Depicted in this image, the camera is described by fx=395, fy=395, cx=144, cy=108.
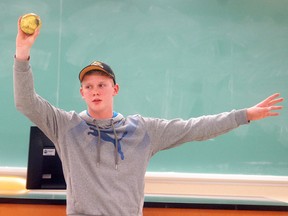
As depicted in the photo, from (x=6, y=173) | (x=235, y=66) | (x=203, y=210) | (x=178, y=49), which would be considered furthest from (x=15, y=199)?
(x=235, y=66)

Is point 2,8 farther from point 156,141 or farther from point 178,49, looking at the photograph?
point 156,141

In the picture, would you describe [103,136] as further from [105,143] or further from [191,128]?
[191,128]

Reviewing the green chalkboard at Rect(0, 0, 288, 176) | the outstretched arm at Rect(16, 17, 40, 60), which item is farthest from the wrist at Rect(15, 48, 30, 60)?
the green chalkboard at Rect(0, 0, 288, 176)

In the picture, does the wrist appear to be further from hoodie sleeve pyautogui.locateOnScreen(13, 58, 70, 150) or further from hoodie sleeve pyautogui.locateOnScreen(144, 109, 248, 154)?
hoodie sleeve pyautogui.locateOnScreen(144, 109, 248, 154)

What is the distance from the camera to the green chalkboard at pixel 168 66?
10.8 feet

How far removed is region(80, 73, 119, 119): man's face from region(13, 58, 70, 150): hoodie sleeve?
0.13 meters

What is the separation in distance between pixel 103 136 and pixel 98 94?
0.20m

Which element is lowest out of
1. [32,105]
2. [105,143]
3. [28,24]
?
[105,143]

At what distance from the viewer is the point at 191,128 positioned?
187cm

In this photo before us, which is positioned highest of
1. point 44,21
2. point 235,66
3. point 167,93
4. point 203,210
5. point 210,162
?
point 44,21

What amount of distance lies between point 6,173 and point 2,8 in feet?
4.55

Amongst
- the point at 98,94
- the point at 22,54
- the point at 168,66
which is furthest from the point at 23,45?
the point at 168,66

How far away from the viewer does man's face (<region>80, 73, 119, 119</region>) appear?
72.1 inches

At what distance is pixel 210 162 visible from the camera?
329 centimetres
